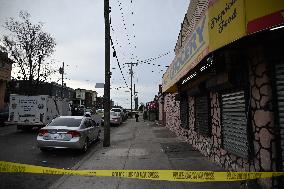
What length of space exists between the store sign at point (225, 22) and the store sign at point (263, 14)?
14 cm

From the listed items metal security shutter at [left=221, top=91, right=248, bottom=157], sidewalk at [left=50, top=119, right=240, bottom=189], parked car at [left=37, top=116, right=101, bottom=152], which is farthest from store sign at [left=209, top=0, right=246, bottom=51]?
parked car at [left=37, top=116, right=101, bottom=152]

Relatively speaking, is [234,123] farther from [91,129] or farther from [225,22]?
[91,129]

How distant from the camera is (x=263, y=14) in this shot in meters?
4.55

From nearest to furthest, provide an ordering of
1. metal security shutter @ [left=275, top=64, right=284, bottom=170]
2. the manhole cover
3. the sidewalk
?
1. metal security shutter @ [left=275, top=64, right=284, bottom=170]
2. the sidewalk
3. the manhole cover

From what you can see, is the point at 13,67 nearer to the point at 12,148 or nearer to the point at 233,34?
the point at 12,148

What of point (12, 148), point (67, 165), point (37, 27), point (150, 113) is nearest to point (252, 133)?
point (67, 165)

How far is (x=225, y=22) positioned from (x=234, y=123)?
301 cm

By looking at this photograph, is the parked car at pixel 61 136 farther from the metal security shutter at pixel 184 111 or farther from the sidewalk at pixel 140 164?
the metal security shutter at pixel 184 111

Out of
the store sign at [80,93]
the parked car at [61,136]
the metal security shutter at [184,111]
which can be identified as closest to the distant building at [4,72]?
the metal security shutter at [184,111]

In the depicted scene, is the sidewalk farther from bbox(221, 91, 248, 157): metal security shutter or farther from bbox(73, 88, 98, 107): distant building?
bbox(73, 88, 98, 107): distant building

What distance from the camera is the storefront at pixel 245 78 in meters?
4.94

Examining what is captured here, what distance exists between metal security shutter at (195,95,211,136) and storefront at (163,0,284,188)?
1035 mm

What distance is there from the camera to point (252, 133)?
254 inches

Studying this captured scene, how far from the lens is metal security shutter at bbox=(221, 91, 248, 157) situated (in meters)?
7.10
